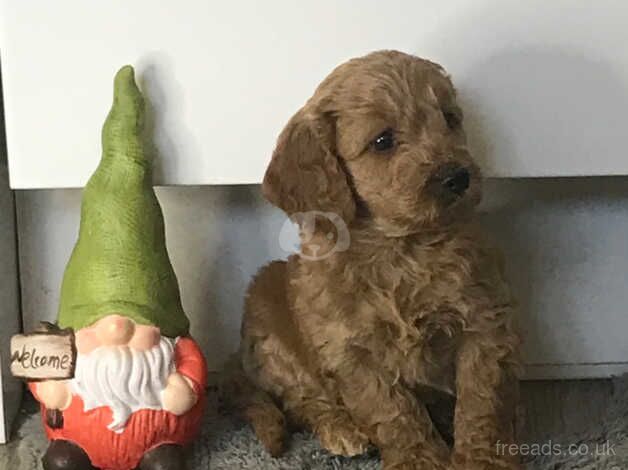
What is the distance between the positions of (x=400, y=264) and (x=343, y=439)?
28cm

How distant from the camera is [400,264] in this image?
4.59 feet

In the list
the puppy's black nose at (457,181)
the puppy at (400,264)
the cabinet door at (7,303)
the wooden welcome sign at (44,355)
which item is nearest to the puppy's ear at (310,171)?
the puppy at (400,264)

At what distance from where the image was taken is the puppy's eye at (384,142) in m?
1.36

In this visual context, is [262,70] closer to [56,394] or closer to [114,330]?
[114,330]

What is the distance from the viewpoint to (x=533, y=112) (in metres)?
1.43

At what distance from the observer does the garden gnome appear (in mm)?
1375

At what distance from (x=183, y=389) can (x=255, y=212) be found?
0.47m

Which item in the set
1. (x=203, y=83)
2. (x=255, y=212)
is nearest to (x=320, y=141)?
(x=203, y=83)
